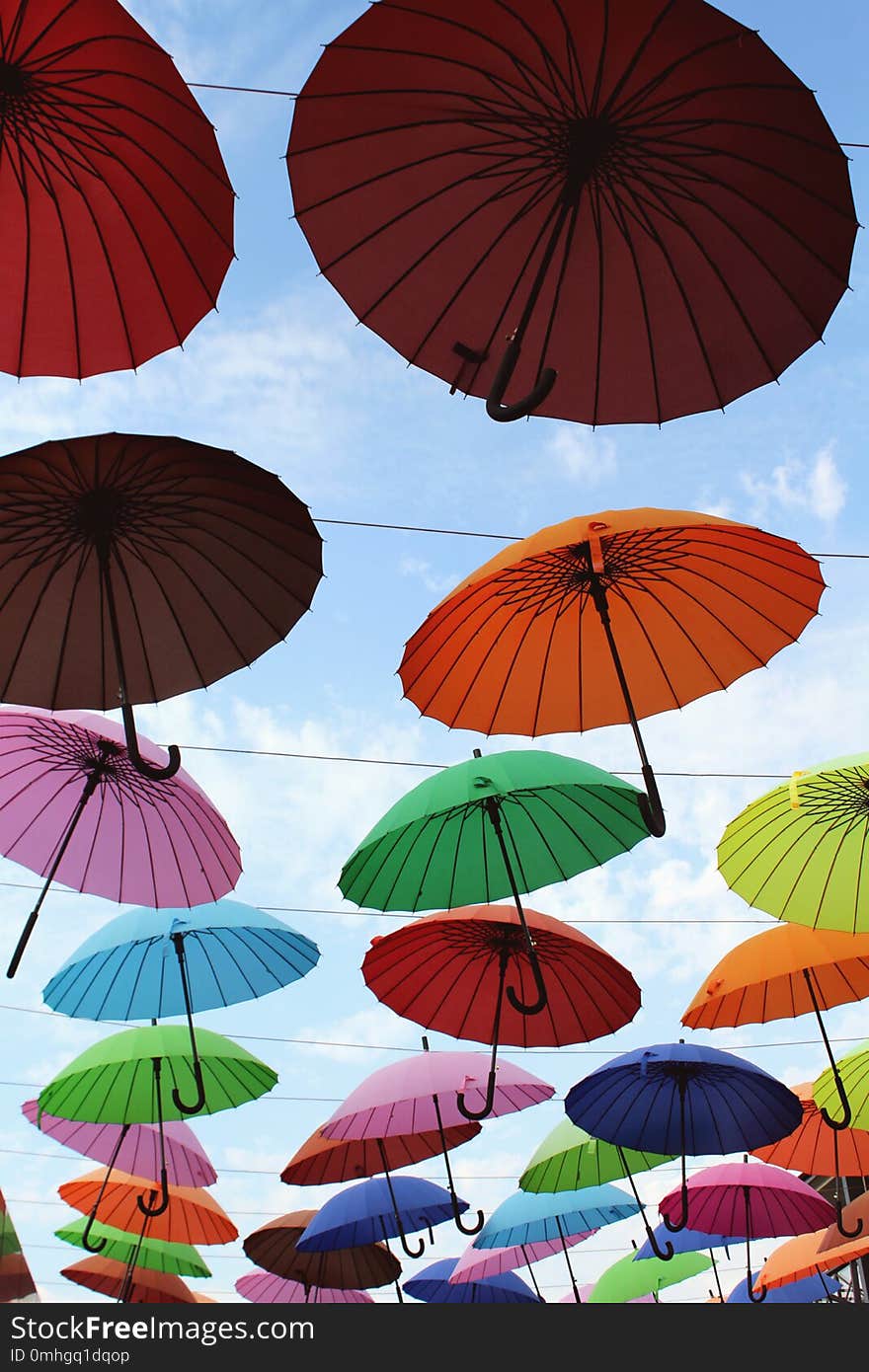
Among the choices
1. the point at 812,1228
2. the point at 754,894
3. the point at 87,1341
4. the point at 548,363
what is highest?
the point at 548,363

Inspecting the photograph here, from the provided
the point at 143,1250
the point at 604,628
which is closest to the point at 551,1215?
the point at 143,1250

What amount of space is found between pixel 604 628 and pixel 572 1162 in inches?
193

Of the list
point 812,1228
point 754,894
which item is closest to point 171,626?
point 754,894

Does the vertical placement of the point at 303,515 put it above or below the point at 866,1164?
above

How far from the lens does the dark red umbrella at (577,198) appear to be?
2395mm

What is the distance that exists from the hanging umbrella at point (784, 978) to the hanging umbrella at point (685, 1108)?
1.02ft

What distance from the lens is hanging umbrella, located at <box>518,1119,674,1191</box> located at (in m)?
7.41

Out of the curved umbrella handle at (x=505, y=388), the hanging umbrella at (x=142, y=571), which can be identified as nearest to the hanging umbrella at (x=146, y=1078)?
the hanging umbrella at (x=142, y=571)

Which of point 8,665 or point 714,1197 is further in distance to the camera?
point 714,1197

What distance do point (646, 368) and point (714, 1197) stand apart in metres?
7.15

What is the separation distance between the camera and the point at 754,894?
4.88 m

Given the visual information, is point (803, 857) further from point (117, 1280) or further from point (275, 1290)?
point (275, 1290)

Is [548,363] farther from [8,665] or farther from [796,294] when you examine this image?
[8,665]

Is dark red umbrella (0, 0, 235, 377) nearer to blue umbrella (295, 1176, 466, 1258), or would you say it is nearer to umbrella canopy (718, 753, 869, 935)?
umbrella canopy (718, 753, 869, 935)
